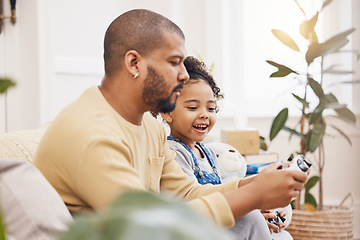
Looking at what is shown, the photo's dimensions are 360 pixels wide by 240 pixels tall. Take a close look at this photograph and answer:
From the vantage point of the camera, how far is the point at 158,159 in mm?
1137

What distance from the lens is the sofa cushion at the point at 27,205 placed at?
26.5 inches

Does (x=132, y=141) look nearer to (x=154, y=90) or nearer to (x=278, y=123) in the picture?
(x=154, y=90)

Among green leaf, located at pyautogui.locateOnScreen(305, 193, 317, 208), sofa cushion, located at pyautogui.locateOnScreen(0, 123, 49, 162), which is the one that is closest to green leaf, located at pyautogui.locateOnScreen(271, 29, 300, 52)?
green leaf, located at pyautogui.locateOnScreen(305, 193, 317, 208)

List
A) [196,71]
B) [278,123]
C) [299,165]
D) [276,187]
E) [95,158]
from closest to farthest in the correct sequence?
[95,158] < [276,187] < [299,165] < [196,71] < [278,123]

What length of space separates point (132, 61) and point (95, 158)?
11.8 inches

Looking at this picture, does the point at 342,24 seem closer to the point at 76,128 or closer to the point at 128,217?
the point at 76,128

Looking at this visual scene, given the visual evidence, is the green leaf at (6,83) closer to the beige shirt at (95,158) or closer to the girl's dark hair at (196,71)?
the beige shirt at (95,158)

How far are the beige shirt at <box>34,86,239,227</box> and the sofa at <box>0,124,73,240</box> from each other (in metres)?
0.08

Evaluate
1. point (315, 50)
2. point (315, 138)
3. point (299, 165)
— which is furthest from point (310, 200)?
point (299, 165)

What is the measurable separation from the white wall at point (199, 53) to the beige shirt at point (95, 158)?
1495 millimetres

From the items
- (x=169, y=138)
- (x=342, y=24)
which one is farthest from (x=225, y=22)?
(x=169, y=138)

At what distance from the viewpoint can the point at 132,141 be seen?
104 cm

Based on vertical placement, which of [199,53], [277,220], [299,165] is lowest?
[277,220]

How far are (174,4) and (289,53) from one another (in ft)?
3.40
